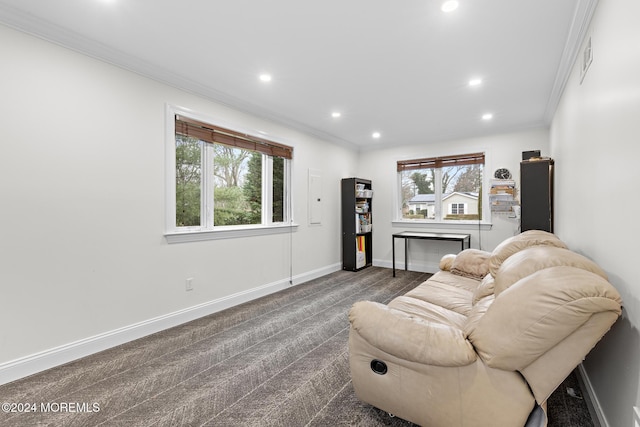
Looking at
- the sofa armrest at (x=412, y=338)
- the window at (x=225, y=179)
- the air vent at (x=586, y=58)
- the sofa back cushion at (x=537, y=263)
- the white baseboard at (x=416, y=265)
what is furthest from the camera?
the white baseboard at (x=416, y=265)

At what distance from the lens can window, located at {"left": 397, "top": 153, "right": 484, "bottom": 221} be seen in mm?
5141

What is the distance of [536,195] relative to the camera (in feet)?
11.1

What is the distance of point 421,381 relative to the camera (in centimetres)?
139

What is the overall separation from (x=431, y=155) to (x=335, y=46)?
3586 millimetres

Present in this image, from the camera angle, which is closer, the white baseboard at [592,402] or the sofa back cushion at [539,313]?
the sofa back cushion at [539,313]

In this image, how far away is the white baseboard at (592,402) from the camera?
156 centimetres

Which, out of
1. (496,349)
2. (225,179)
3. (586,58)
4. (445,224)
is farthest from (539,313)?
(445,224)

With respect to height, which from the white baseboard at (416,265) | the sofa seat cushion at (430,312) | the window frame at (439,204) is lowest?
the white baseboard at (416,265)

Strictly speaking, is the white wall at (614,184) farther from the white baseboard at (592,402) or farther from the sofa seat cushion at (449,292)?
the sofa seat cushion at (449,292)

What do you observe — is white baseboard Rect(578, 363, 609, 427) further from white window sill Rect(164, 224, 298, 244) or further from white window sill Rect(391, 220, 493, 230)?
white window sill Rect(164, 224, 298, 244)

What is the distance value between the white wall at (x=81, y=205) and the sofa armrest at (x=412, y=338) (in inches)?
87.7

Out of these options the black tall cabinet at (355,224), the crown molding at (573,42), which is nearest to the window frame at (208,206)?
the black tall cabinet at (355,224)

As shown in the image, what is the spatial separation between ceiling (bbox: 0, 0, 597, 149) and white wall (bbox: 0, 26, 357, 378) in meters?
0.25

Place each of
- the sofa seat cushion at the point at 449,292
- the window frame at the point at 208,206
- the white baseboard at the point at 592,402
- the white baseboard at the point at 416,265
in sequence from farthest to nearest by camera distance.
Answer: the white baseboard at the point at 416,265 → the window frame at the point at 208,206 → the sofa seat cushion at the point at 449,292 → the white baseboard at the point at 592,402
